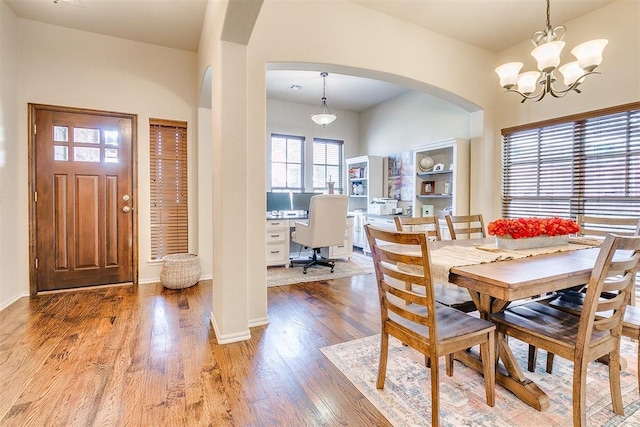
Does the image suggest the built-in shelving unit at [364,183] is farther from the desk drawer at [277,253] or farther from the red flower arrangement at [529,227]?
the red flower arrangement at [529,227]

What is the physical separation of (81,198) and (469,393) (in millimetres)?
4186

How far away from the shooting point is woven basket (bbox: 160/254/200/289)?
11.6 ft

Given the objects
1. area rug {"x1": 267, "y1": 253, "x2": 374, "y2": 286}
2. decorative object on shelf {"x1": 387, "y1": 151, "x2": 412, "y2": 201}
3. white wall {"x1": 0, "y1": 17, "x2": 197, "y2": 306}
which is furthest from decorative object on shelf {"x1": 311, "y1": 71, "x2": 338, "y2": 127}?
Result: area rug {"x1": 267, "y1": 253, "x2": 374, "y2": 286}

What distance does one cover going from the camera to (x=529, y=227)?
1927 mm

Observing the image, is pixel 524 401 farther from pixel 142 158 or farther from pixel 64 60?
pixel 64 60

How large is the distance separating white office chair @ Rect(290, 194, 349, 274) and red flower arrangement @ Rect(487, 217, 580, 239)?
242 cm

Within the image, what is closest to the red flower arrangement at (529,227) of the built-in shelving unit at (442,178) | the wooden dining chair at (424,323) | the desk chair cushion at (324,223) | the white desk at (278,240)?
the wooden dining chair at (424,323)

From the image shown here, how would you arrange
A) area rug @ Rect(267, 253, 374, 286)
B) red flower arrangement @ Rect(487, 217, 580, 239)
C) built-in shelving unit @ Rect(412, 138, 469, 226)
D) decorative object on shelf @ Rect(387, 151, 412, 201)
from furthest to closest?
decorative object on shelf @ Rect(387, 151, 412, 201) < built-in shelving unit @ Rect(412, 138, 469, 226) < area rug @ Rect(267, 253, 374, 286) < red flower arrangement @ Rect(487, 217, 580, 239)

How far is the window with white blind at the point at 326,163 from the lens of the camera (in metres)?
6.32

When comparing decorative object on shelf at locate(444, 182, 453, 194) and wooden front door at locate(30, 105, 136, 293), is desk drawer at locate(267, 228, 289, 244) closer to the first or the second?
wooden front door at locate(30, 105, 136, 293)

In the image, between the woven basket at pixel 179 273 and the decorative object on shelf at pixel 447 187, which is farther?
the decorative object on shelf at pixel 447 187

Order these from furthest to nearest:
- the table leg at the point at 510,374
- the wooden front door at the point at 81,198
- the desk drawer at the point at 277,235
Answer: the desk drawer at the point at 277,235 → the wooden front door at the point at 81,198 → the table leg at the point at 510,374

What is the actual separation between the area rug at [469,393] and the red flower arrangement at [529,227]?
0.86 m

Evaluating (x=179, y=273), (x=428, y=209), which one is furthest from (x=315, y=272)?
(x=428, y=209)
